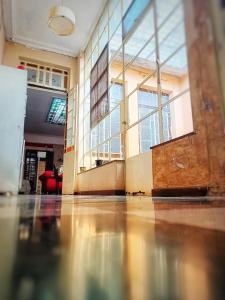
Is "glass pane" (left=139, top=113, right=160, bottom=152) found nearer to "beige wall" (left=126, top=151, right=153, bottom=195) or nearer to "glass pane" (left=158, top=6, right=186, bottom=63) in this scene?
"beige wall" (left=126, top=151, right=153, bottom=195)

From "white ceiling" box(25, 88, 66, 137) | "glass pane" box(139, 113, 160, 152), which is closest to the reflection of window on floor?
"glass pane" box(139, 113, 160, 152)

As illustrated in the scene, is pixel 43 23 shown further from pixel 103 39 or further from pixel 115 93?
pixel 115 93

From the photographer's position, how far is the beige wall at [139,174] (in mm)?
2963

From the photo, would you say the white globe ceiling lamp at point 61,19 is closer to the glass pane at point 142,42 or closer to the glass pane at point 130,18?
the glass pane at point 130,18

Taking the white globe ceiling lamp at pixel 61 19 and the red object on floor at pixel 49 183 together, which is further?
the red object on floor at pixel 49 183

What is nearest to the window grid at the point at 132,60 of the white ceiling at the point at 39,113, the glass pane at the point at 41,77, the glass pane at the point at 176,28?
the glass pane at the point at 176,28

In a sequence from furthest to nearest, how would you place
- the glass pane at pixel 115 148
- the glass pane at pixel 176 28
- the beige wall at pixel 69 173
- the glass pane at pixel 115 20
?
1. the beige wall at pixel 69 173
2. the glass pane at pixel 115 20
3. the glass pane at pixel 115 148
4. the glass pane at pixel 176 28

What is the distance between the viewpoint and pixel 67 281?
0.39ft

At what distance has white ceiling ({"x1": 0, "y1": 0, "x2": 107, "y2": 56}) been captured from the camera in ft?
16.9

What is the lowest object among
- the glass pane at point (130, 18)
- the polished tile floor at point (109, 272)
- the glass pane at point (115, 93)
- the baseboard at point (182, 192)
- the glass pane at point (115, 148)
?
the polished tile floor at point (109, 272)

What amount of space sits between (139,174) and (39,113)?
6.66m

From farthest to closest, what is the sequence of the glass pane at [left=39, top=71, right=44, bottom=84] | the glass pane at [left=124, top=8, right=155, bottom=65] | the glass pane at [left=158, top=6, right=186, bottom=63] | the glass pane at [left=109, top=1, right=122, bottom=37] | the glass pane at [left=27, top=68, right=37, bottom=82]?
1. the glass pane at [left=39, top=71, right=44, bottom=84]
2. the glass pane at [left=27, top=68, right=37, bottom=82]
3. the glass pane at [left=109, top=1, right=122, bottom=37]
4. the glass pane at [left=124, top=8, right=155, bottom=65]
5. the glass pane at [left=158, top=6, right=186, bottom=63]

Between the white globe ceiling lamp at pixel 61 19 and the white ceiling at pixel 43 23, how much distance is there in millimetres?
1437

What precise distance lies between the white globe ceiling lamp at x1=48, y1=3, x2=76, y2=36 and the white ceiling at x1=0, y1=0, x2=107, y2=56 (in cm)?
144
